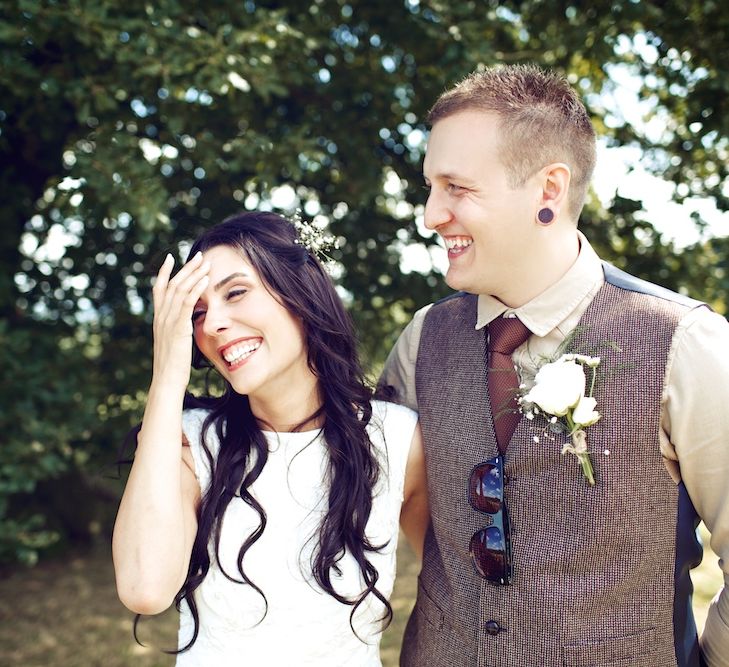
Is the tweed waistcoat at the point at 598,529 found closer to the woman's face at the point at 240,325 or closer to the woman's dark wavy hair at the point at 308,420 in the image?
the woman's dark wavy hair at the point at 308,420

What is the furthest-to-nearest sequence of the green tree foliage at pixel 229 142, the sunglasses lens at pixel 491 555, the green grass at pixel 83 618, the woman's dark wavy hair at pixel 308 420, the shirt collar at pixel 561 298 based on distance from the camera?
the green grass at pixel 83 618 < the green tree foliage at pixel 229 142 < the woman's dark wavy hair at pixel 308 420 < the shirt collar at pixel 561 298 < the sunglasses lens at pixel 491 555

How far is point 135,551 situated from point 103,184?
4.91 feet

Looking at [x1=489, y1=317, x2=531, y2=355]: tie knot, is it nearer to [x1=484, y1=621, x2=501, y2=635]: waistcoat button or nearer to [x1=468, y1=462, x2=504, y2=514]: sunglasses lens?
[x1=468, y1=462, x2=504, y2=514]: sunglasses lens

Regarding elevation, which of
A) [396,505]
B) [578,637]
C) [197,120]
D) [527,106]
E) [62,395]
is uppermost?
[527,106]

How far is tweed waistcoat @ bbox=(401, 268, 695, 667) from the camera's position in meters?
1.86

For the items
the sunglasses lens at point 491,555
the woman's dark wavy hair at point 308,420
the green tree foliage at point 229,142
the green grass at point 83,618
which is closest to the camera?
the sunglasses lens at point 491,555

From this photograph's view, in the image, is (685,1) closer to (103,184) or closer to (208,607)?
(103,184)

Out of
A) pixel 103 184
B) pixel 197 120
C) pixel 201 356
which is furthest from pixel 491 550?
pixel 197 120

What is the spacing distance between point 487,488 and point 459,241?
647mm

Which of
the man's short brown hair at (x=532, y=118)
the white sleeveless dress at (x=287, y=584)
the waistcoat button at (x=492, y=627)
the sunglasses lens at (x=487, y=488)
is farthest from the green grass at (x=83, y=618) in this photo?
the man's short brown hair at (x=532, y=118)

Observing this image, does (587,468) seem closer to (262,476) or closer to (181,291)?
(262,476)

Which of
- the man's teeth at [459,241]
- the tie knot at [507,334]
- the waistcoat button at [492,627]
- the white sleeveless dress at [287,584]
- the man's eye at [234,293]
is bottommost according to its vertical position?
the white sleeveless dress at [287,584]

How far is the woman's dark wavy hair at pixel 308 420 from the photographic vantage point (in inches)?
84.0

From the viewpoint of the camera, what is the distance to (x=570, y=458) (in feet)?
6.24
